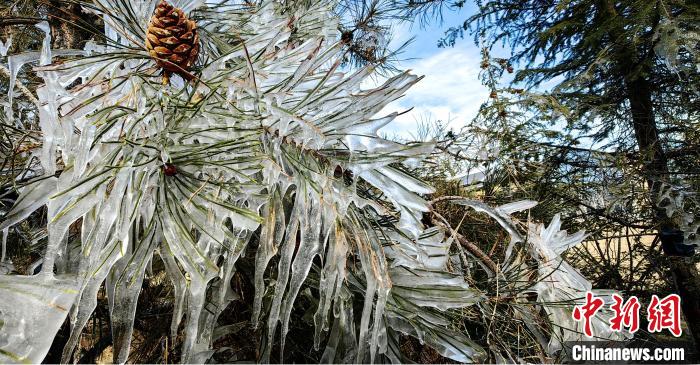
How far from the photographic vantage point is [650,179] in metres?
1.99

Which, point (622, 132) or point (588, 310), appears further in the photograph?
point (622, 132)

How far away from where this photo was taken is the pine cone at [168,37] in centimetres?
58

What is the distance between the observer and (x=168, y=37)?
0.58 meters

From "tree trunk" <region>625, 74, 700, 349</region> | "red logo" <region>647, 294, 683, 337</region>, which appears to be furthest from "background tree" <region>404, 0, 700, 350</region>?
"red logo" <region>647, 294, 683, 337</region>

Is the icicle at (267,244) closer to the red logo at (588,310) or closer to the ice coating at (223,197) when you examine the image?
the ice coating at (223,197)

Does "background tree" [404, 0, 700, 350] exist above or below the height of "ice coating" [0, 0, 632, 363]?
above

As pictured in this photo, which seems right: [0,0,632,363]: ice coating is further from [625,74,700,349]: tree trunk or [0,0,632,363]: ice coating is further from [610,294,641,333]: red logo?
[625,74,700,349]: tree trunk

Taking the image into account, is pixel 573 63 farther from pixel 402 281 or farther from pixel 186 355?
pixel 186 355

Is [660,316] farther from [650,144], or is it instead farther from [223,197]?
[650,144]

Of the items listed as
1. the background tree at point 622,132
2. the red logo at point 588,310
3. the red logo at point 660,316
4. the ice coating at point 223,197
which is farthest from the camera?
the background tree at point 622,132

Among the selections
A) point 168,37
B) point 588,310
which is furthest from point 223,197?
point 588,310

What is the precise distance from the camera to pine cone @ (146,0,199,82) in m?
0.58

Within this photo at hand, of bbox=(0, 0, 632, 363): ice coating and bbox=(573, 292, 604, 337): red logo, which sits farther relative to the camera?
bbox=(573, 292, 604, 337): red logo

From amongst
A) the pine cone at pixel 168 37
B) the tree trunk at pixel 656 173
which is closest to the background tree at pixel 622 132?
the tree trunk at pixel 656 173
